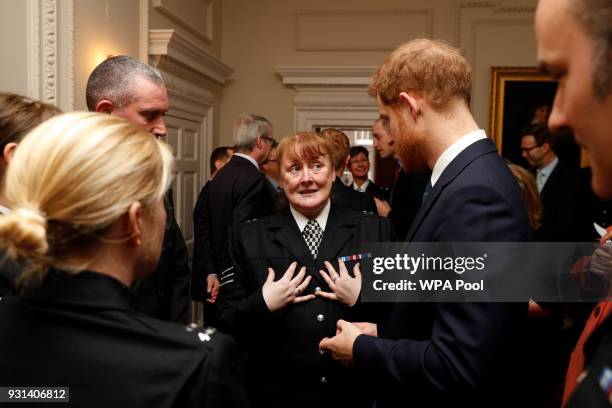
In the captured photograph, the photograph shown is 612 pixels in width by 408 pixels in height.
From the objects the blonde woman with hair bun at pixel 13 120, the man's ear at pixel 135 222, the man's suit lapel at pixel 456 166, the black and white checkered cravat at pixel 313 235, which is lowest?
the black and white checkered cravat at pixel 313 235

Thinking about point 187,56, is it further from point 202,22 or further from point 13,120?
point 13,120

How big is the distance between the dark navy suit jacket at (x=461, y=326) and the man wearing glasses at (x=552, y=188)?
1.65 m

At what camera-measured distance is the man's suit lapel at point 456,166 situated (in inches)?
59.0

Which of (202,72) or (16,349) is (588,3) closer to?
(16,349)

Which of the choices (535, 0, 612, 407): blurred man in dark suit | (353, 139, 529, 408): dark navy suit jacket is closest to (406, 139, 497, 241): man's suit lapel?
(353, 139, 529, 408): dark navy suit jacket

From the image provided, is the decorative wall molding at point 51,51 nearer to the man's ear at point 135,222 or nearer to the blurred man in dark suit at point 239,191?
the blurred man in dark suit at point 239,191

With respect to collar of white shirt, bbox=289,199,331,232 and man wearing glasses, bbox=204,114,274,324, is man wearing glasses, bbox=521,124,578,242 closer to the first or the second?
collar of white shirt, bbox=289,199,331,232

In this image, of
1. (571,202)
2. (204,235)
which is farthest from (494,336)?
(204,235)

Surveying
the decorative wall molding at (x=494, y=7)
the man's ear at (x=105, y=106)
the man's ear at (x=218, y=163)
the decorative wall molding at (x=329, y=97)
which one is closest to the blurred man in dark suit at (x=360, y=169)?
the decorative wall molding at (x=329, y=97)

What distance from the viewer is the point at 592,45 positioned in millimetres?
832

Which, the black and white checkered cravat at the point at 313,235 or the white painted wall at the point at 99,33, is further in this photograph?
the white painted wall at the point at 99,33

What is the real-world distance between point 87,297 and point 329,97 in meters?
6.10

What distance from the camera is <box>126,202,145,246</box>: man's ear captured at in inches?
38.9

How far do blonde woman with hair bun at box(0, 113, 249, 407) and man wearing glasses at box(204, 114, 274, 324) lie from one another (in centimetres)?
283
